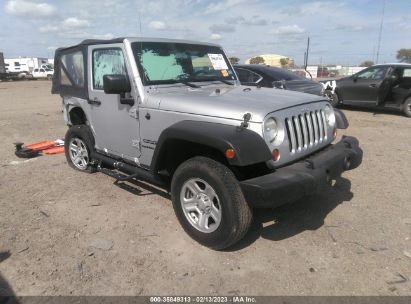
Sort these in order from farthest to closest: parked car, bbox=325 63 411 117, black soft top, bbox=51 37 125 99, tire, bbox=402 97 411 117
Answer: parked car, bbox=325 63 411 117
tire, bbox=402 97 411 117
black soft top, bbox=51 37 125 99

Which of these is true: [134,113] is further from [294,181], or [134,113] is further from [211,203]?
[294,181]

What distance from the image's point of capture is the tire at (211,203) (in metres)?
3.15

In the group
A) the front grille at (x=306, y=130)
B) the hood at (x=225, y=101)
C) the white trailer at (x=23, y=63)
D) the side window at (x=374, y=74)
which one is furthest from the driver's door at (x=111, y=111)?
the white trailer at (x=23, y=63)

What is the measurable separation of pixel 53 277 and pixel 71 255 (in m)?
0.35

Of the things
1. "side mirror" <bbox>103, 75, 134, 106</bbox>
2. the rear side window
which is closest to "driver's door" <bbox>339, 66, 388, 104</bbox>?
the rear side window

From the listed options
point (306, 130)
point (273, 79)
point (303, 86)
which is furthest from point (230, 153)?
point (303, 86)

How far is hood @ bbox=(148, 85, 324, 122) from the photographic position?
130 inches

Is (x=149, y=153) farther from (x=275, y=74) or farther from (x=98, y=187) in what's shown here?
(x=275, y=74)

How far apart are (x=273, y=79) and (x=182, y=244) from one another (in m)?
5.90

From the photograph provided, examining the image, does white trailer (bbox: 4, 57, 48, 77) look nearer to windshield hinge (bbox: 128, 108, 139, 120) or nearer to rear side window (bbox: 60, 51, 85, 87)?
rear side window (bbox: 60, 51, 85, 87)

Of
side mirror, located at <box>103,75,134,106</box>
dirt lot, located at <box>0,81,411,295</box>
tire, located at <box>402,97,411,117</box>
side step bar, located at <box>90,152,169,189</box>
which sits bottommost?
dirt lot, located at <box>0,81,411,295</box>

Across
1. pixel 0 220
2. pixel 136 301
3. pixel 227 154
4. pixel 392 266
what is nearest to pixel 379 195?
pixel 392 266

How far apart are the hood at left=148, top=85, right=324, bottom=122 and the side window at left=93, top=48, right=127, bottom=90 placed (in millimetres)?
630

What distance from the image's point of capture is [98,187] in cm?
514
